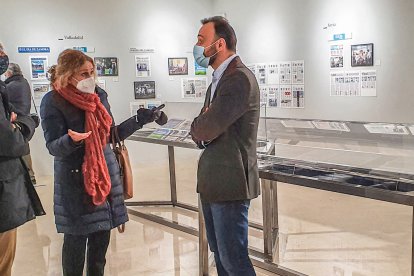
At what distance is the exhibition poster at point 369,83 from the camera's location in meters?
5.38

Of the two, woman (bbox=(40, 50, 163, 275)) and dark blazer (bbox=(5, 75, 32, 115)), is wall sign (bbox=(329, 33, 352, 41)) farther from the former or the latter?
woman (bbox=(40, 50, 163, 275))

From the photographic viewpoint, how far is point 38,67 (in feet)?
21.3

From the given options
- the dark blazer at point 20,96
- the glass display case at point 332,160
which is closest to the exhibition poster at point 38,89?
the dark blazer at point 20,96

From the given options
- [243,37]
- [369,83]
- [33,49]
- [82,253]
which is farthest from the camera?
[243,37]

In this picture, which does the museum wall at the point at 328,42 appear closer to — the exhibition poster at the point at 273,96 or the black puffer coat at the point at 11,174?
the exhibition poster at the point at 273,96

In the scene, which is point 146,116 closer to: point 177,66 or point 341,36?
point 341,36

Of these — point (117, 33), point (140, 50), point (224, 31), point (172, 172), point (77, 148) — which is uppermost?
point (117, 33)

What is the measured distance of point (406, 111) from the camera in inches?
203

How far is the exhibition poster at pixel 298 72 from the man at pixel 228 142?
13.8ft

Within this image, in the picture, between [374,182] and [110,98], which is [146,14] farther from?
[374,182]

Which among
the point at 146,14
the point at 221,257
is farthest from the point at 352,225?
the point at 146,14

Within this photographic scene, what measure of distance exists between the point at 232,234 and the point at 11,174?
114 centimetres

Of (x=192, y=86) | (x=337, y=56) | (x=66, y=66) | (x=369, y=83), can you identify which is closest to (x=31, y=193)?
(x=66, y=66)

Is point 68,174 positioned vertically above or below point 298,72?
below
